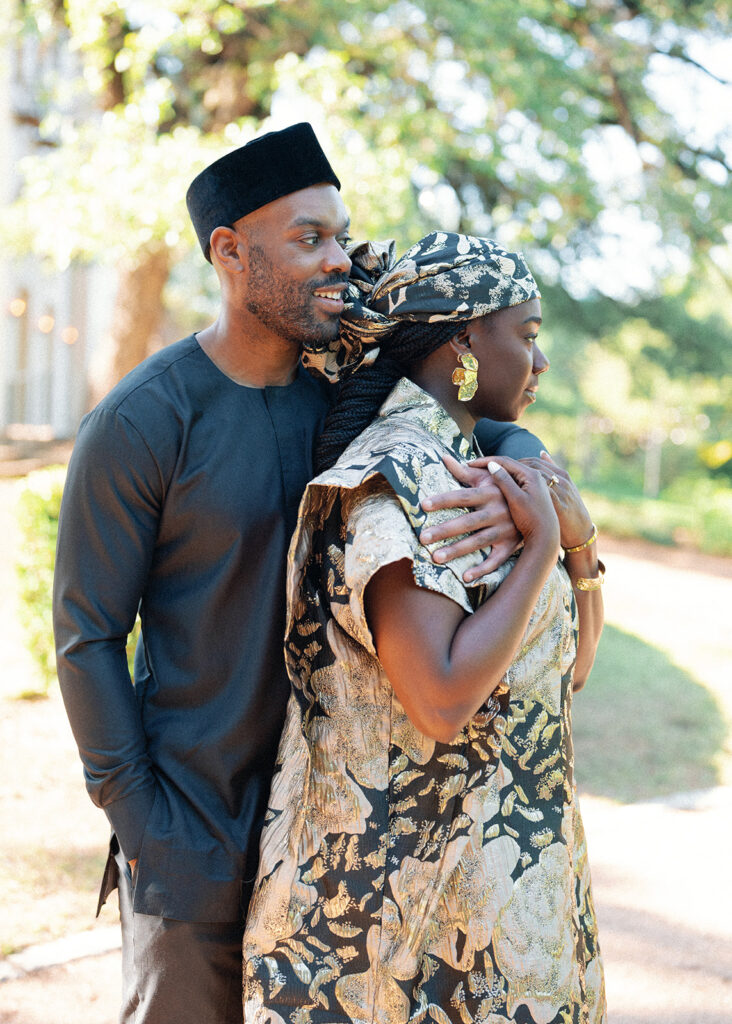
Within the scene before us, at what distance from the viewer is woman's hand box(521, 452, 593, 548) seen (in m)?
2.29

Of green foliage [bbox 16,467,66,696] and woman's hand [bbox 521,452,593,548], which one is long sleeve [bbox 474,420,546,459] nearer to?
woman's hand [bbox 521,452,593,548]

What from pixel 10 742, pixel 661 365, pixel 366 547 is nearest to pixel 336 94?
pixel 10 742

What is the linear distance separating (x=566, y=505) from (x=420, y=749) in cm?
64

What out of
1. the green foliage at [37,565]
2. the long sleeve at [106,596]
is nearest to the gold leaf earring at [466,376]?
the long sleeve at [106,596]

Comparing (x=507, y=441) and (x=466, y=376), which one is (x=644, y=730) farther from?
(x=466, y=376)

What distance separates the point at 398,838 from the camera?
6.75ft

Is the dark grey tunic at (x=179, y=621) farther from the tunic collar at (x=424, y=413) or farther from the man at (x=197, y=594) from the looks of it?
the tunic collar at (x=424, y=413)

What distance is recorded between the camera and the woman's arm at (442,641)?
6.14 feet

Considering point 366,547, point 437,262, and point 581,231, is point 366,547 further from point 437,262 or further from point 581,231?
point 581,231

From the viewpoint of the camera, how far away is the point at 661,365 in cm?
1466

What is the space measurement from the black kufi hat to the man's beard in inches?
4.4

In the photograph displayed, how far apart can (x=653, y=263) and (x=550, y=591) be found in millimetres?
10708

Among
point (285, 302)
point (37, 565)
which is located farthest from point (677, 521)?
point (285, 302)

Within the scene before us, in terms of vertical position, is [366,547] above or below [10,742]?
above
